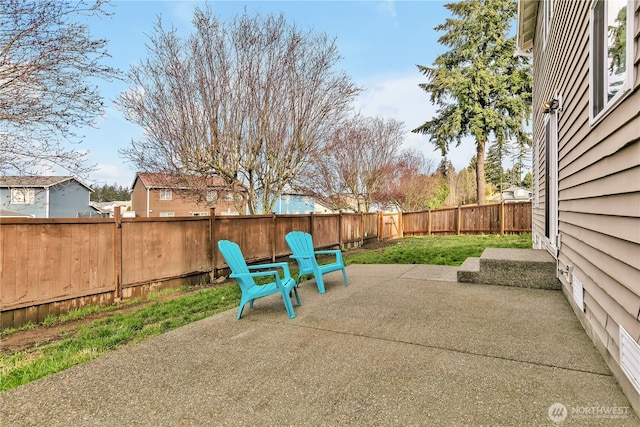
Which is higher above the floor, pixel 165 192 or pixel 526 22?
pixel 526 22

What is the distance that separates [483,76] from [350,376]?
753 inches

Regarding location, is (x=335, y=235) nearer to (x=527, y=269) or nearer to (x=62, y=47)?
(x=527, y=269)

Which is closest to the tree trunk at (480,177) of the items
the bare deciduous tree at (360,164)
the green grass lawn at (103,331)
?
the bare deciduous tree at (360,164)

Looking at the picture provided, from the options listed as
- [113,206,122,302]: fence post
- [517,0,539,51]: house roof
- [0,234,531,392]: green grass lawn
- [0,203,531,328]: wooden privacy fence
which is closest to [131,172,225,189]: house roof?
[0,203,531,328]: wooden privacy fence

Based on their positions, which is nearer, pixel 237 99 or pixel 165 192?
pixel 237 99

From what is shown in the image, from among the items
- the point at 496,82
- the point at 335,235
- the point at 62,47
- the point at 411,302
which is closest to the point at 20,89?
the point at 62,47

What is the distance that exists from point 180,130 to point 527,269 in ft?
24.7

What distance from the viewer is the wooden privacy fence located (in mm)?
3822

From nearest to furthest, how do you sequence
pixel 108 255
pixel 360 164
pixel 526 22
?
1. pixel 108 255
2. pixel 526 22
3. pixel 360 164

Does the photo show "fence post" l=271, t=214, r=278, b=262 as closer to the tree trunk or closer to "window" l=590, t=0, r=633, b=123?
"window" l=590, t=0, r=633, b=123

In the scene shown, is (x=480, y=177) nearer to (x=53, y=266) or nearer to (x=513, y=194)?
(x=53, y=266)

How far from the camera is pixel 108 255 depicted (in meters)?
4.72

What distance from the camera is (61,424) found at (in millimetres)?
1748

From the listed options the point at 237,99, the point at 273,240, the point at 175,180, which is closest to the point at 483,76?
the point at 237,99
